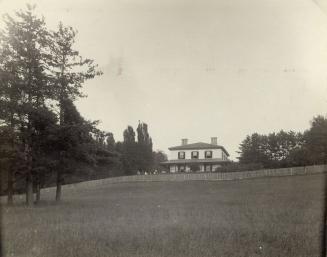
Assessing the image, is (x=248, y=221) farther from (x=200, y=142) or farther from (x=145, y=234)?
(x=200, y=142)

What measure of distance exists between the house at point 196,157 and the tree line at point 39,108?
1999 inches

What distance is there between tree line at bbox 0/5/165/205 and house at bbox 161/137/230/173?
50.8m

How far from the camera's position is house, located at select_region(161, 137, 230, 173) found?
80.1 m

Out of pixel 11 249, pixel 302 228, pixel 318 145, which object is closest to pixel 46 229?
pixel 11 249

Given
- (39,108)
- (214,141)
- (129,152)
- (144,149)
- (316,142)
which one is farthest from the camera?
(214,141)

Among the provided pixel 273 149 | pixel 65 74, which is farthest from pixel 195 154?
pixel 65 74

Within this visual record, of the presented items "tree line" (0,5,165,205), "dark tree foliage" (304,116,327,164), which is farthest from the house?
"tree line" (0,5,165,205)

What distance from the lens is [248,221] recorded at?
15148 millimetres

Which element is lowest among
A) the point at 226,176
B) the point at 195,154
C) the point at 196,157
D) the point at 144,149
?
the point at 226,176

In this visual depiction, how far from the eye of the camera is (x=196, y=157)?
81.9m

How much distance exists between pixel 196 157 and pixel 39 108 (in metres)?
57.5

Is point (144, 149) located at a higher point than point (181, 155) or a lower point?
higher

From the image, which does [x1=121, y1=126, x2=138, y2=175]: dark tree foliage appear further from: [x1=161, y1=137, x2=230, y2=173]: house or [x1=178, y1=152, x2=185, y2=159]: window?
[x1=178, y1=152, x2=185, y2=159]: window

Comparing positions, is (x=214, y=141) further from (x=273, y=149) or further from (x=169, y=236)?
(x=169, y=236)
